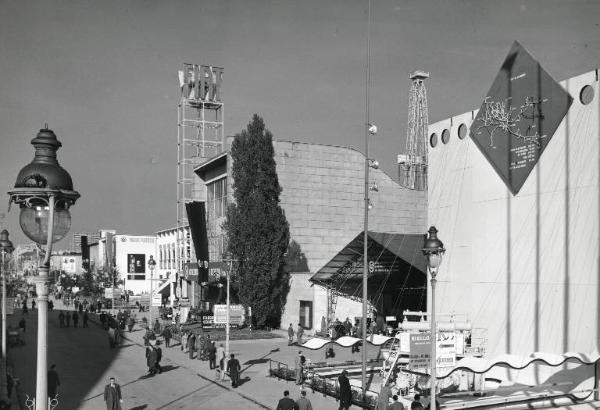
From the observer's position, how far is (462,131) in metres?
31.4

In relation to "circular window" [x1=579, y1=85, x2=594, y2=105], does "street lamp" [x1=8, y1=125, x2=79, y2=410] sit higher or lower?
lower

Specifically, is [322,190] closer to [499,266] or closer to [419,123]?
[499,266]

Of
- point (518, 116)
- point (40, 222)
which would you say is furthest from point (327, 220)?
point (40, 222)

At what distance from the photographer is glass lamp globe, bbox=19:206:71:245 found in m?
6.21

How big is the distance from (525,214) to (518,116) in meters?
4.27

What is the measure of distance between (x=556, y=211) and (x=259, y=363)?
15596 mm

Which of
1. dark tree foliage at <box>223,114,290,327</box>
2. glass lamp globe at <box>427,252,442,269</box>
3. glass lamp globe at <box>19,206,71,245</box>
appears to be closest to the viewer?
glass lamp globe at <box>19,206,71,245</box>

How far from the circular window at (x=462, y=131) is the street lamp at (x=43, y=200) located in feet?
88.8

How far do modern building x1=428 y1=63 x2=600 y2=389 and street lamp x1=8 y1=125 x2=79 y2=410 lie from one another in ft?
72.4

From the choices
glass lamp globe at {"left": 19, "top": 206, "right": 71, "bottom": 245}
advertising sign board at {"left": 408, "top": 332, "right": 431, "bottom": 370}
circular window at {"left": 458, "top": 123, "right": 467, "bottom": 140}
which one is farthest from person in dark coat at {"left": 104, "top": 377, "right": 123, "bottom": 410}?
circular window at {"left": 458, "top": 123, "right": 467, "bottom": 140}

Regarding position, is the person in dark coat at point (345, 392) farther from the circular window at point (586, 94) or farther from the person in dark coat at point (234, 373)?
the circular window at point (586, 94)

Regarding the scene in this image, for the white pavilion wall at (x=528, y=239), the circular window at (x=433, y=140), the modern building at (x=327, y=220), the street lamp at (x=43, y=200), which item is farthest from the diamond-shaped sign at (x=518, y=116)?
the street lamp at (x=43, y=200)

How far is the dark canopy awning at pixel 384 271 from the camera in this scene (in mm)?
43781

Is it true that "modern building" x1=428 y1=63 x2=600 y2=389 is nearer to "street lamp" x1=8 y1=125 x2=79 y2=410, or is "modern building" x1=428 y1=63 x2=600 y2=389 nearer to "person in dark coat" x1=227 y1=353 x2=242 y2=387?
"person in dark coat" x1=227 y1=353 x2=242 y2=387
